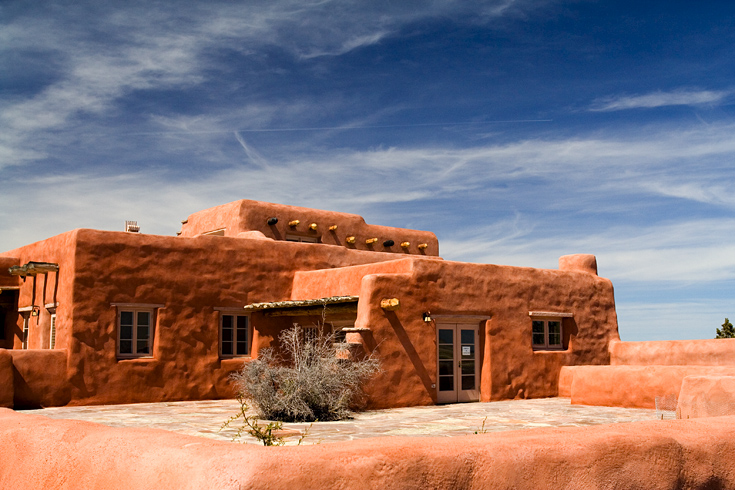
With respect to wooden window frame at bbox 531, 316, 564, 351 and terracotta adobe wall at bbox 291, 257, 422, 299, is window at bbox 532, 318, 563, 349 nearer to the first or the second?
wooden window frame at bbox 531, 316, 564, 351

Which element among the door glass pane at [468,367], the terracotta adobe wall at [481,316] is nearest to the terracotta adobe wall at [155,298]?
the terracotta adobe wall at [481,316]

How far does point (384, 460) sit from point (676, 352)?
14529 mm

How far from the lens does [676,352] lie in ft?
55.5

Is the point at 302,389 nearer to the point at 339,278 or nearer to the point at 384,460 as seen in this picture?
the point at 339,278

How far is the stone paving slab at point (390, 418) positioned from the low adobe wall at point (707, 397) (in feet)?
5.22

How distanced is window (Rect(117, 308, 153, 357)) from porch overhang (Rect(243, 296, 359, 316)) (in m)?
2.33

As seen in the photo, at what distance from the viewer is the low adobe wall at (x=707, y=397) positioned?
9930 millimetres

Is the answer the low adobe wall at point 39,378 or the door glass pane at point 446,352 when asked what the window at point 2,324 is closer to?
the low adobe wall at point 39,378

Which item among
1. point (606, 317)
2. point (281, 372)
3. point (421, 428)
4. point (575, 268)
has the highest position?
point (575, 268)

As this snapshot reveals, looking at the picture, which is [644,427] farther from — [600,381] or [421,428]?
[600,381]

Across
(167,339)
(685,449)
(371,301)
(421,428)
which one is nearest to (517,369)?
(371,301)

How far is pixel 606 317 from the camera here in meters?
19.0

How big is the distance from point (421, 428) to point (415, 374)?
4021mm

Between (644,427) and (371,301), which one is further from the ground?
(371,301)
